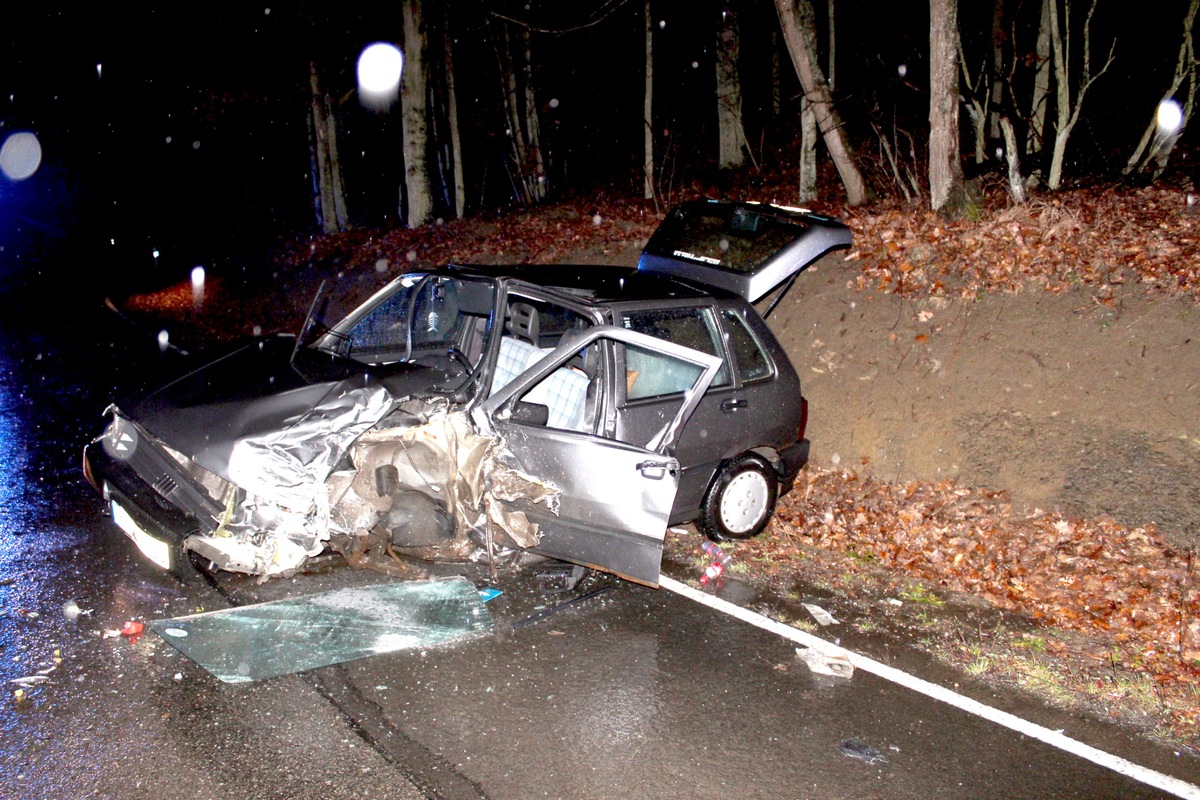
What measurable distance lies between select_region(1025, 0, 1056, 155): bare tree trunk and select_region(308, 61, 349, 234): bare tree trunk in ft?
47.4

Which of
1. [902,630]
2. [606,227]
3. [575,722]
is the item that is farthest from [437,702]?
[606,227]

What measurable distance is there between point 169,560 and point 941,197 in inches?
347

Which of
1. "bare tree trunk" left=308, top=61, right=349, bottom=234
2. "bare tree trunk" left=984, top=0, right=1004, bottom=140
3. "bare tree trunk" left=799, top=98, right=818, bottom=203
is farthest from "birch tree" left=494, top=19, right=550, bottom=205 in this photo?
"bare tree trunk" left=984, top=0, right=1004, bottom=140

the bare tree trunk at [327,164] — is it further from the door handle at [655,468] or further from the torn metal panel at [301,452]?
the door handle at [655,468]

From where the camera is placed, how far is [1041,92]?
1370 cm

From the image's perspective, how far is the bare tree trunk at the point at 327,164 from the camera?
19.6 metres

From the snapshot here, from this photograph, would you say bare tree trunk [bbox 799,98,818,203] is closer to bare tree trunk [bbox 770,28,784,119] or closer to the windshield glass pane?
bare tree trunk [bbox 770,28,784,119]

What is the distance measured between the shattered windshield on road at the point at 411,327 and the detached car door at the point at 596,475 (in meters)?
1.25

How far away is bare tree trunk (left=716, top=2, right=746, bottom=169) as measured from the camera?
17000 millimetres

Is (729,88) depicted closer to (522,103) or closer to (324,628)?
(522,103)

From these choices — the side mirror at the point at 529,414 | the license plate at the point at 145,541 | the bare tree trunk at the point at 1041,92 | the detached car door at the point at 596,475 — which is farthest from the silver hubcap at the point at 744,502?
the bare tree trunk at the point at 1041,92

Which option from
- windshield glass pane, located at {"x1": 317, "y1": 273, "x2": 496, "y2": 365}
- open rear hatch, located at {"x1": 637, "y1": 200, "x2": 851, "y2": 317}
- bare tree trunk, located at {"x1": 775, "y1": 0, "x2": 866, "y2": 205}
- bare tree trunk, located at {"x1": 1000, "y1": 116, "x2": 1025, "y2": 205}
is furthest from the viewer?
bare tree trunk, located at {"x1": 775, "y1": 0, "x2": 866, "y2": 205}

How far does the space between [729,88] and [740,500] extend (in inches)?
532

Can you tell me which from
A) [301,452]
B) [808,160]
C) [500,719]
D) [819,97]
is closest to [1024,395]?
[819,97]
